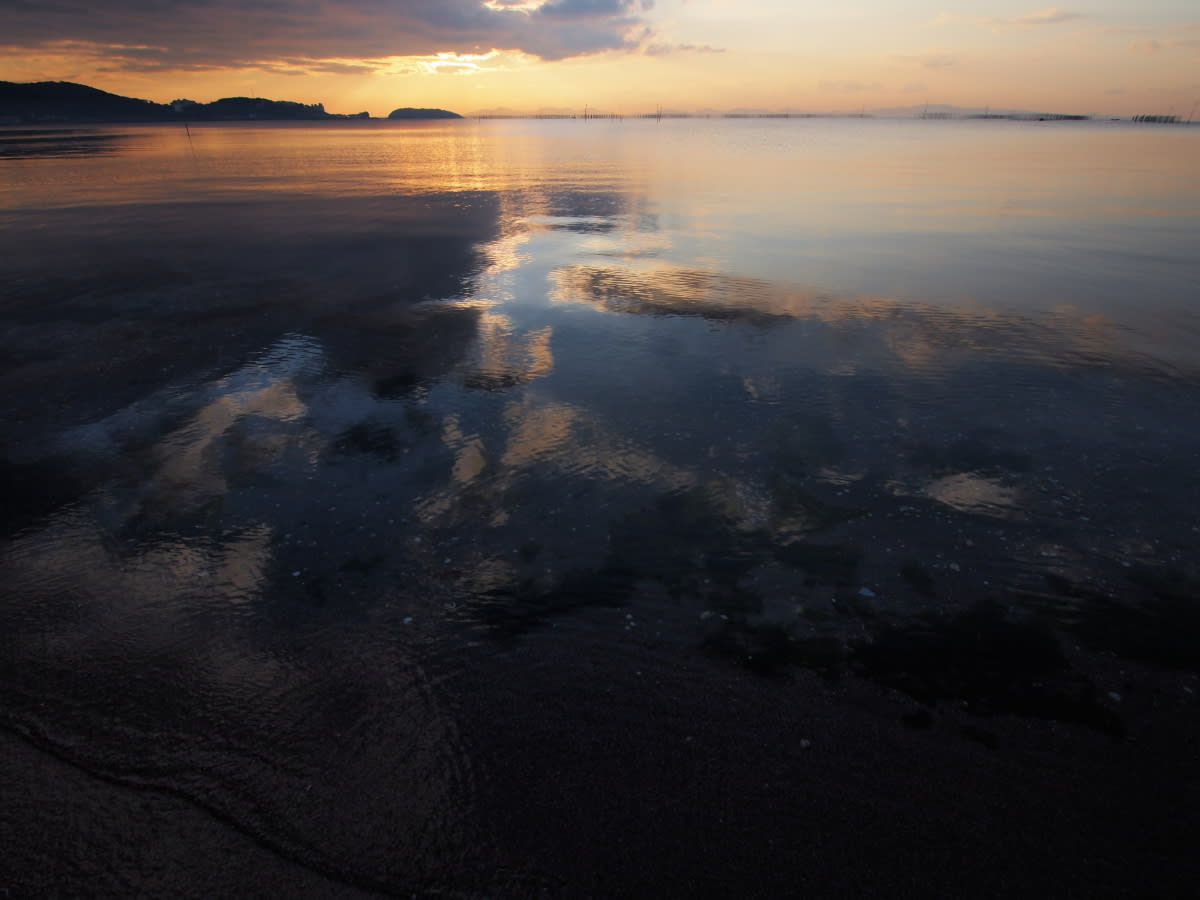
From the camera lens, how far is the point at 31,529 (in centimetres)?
668

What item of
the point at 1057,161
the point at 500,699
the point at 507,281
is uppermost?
the point at 1057,161

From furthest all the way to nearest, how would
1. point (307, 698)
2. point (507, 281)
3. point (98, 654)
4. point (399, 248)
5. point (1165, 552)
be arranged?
1. point (399, 248)
2. point (507, 281)
3. point (1165, 552)
4. point (98, 654)
5. point (307, 698)

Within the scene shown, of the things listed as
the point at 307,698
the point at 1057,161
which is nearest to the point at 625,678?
the point at 307,698

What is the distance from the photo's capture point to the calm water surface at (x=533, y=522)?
4.41 metres

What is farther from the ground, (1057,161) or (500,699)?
(1057,161)

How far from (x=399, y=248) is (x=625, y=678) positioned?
19.5m

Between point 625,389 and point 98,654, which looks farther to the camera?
point 625,389

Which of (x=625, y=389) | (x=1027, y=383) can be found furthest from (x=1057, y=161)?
(x=625, y=389)

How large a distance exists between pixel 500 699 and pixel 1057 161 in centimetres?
7057

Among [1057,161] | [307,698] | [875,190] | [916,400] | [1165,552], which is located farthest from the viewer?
[1057,161]

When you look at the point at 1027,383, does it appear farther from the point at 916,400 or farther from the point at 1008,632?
the point at 1008,632

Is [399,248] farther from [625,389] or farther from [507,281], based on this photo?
[625,389]

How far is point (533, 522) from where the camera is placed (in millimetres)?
6832

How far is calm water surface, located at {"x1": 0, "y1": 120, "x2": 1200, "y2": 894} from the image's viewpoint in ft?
14.5
